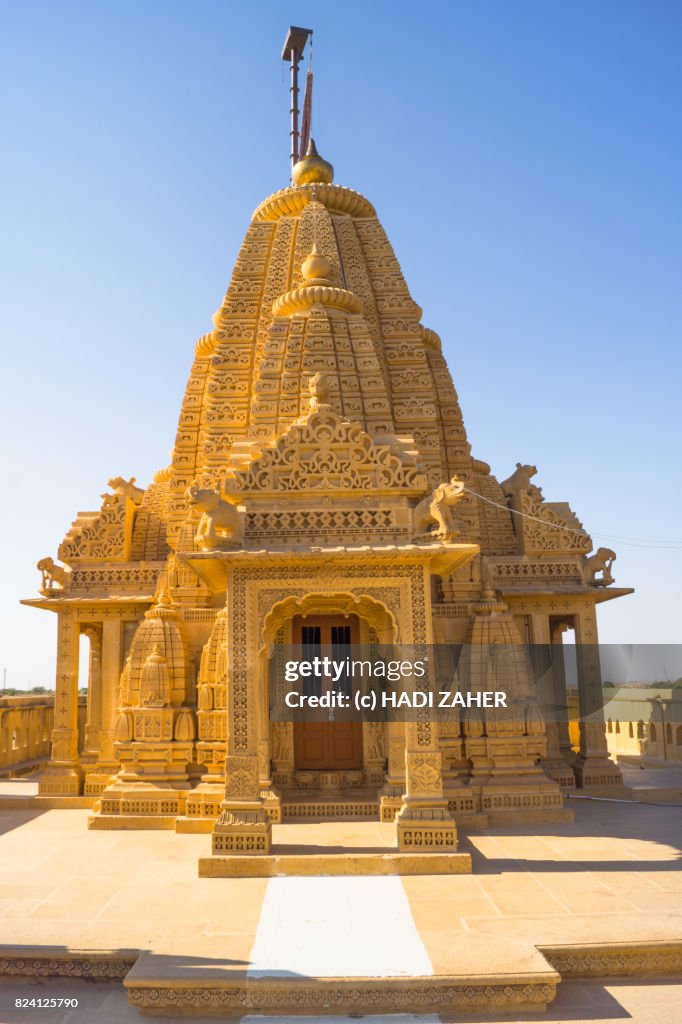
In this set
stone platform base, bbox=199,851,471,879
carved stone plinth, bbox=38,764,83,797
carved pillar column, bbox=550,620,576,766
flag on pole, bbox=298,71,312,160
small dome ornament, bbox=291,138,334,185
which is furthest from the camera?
flag on pole, bbox=298,71,312,160

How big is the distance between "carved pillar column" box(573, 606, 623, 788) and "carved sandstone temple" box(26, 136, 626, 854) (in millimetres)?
39

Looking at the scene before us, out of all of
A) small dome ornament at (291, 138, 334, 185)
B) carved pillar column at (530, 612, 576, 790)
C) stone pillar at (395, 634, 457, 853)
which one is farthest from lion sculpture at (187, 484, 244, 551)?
small dome ornament at (291, 138, 334, 185)

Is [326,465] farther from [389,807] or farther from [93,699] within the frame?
[93,699]

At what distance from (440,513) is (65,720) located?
391 inches

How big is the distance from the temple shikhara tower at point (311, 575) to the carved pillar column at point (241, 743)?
0.03m

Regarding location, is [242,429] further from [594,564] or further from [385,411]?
[594,564]

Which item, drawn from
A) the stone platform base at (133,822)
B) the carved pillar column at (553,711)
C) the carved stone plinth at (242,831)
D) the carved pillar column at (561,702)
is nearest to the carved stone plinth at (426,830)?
the carved stone plinth at (242,831)

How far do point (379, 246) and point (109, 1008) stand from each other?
15.6m

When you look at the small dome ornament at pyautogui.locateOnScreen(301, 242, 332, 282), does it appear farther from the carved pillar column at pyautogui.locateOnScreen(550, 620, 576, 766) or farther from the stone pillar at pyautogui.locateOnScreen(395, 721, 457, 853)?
the carved pillar column at pyautogui.locateOnScreen(550, 620, 576, 766)

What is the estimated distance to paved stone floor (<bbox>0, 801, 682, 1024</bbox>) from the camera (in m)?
6.38

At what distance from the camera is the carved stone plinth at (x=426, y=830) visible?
9164 millimetres

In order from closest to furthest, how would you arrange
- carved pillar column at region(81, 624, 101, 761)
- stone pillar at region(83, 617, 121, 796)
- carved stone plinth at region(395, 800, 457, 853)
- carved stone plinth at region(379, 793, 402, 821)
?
carved stone plinth at region(395, 800, 457, 853)
carved stone plinth at region(379, 793, 402, 821)
stone pillar at region(83, 617, 121, 796)
carved pillar column at region(81, 624, 101, 761)

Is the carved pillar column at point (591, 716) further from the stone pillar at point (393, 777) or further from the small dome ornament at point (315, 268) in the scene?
the small dome ornament at point (315, 268)

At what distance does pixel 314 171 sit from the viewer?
18812 millimetres
